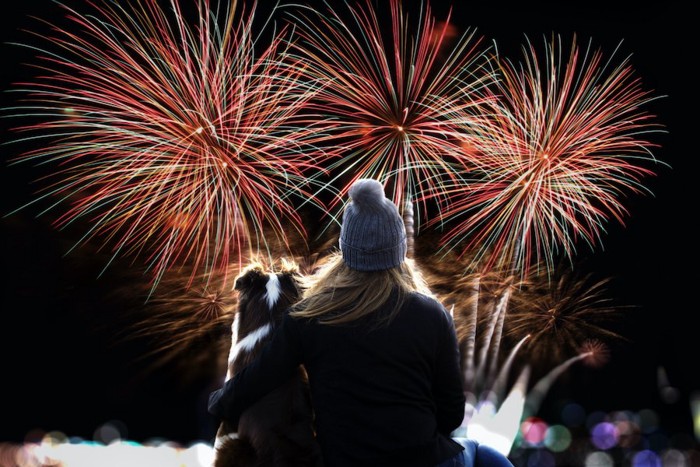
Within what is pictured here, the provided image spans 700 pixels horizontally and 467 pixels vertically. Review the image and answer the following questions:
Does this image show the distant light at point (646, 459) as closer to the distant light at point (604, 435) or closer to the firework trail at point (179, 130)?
the distant light at point (604, 435)

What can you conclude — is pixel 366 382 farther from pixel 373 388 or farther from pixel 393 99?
pixel 393 99

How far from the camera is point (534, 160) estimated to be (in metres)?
6.18

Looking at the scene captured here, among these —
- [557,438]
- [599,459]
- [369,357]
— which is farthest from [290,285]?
[599,459]

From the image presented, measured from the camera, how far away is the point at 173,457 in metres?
6.21

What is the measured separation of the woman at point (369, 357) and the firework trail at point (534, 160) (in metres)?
3.48

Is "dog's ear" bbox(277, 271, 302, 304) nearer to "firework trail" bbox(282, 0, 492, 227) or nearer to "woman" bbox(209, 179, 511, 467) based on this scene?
"woman" bbox(209, 179, 511, 467)

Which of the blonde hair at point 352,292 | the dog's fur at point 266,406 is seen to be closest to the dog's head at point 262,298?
the dog's fur at point 266,406

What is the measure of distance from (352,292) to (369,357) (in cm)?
26

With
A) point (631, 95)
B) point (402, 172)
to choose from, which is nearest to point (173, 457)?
point (402, 172)

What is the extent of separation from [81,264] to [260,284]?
13.6ft

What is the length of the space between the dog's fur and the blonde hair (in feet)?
0.81

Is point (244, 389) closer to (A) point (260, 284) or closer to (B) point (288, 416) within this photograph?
(B) point (288, 416)

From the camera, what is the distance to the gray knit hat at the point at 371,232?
254 centimetres

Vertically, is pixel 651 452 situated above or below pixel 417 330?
below
